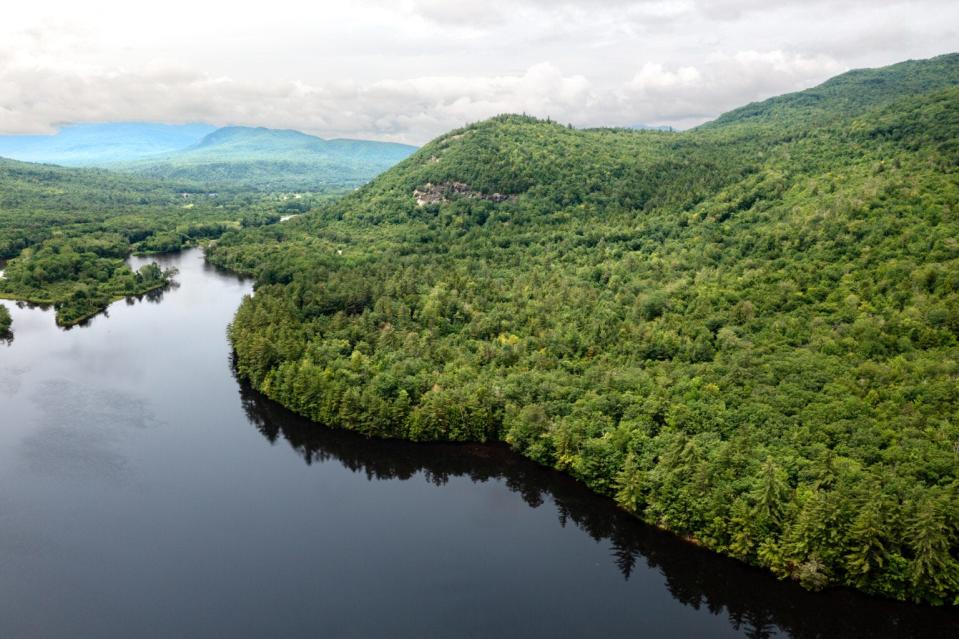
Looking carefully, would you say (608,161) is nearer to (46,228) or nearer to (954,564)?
(954,564)

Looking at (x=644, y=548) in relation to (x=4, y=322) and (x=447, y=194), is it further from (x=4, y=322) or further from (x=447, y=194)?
(x=447, y=194)

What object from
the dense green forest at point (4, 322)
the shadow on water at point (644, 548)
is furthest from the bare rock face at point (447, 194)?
the shadow on water at point (644, 548)

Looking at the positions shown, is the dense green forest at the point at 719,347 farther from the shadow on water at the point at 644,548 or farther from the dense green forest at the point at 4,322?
the dense green forest at the point at 4,322

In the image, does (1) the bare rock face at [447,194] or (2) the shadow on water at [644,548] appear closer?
(2) the shadow on water at [644,548]

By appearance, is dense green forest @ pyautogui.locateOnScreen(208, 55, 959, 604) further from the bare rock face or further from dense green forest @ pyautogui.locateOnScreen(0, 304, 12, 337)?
dense green forest @ pyautogui.locateOnScreen(0, 304, 12, 337)

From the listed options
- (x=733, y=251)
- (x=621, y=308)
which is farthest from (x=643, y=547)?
(x=733, y=251)

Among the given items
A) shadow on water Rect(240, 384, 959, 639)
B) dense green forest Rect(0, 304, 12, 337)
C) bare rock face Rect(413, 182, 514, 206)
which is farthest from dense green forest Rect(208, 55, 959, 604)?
dense green forest Rect(0, 304, 12, 337)
